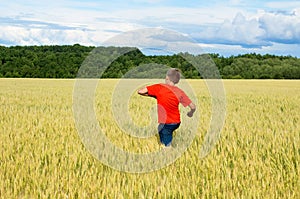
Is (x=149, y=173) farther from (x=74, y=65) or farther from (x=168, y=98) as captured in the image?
(x=74, y=65)

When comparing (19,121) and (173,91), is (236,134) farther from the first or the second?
(19,121)

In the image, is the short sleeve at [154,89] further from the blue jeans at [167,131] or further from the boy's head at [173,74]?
the blue jeans at [167,131]

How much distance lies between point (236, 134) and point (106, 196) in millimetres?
3650

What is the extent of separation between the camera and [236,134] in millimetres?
6504

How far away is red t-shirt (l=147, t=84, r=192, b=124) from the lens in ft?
17.1

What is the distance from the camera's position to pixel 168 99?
5215 millimetres

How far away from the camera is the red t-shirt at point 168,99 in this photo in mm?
5227

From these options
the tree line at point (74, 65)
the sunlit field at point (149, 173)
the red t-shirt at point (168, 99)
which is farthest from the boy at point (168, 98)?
the tree line at point (74, 65)

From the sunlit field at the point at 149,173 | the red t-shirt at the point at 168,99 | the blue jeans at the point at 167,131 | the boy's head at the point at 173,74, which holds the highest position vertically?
the boy's head at the point at 173,74

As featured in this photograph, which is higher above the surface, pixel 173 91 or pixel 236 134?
pixel 173 91

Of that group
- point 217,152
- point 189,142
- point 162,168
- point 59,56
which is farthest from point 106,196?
point 59,56

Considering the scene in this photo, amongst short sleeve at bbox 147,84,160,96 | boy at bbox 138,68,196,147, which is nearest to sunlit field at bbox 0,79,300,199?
boy at bbox 138,68,196,147

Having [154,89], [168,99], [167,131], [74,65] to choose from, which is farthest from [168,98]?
[74,65]

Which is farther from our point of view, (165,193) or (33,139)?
(33,139)
